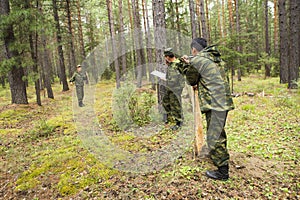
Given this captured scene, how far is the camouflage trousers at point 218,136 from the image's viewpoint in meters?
3.38

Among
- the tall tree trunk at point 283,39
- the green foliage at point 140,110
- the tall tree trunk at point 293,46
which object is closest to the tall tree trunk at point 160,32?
the green foliage at point 140,110

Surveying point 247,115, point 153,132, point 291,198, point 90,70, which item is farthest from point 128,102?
point 90,70

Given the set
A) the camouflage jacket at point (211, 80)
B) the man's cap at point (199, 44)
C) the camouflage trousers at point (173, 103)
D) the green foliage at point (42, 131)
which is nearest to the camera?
the camouflage jacket at point (211, 80)

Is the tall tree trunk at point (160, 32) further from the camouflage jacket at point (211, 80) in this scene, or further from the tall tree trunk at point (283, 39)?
the tall tree trunk at point (283, 39)

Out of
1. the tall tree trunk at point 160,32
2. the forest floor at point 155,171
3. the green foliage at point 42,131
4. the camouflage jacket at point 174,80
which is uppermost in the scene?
the tall tree trunk at point 160,32

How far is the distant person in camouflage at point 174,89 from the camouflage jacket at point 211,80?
2456 mm

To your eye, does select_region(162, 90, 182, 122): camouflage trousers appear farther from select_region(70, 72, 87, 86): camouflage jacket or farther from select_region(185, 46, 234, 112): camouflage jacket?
select_region(70, 72, 87, 86): camouflage jacket

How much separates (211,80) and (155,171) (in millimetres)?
2155

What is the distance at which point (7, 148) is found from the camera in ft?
20.4

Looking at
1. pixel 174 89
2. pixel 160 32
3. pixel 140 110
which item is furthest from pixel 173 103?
pixel 160 32

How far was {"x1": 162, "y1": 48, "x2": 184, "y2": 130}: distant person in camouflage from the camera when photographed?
5980 mm

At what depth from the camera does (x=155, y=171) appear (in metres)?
4.15

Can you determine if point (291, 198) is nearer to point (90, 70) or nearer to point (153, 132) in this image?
point (153, 132)

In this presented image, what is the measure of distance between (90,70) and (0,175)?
22.1m
